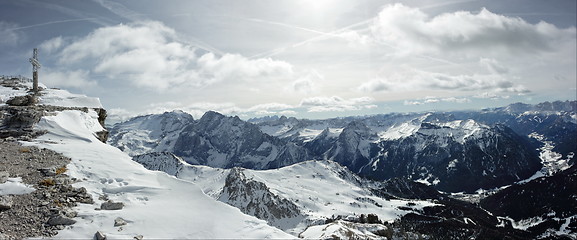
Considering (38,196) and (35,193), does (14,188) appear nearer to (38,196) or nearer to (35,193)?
(35,193)

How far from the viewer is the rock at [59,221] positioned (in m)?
21.0

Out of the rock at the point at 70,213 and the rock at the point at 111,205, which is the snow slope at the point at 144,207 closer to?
the rock at the point at 70,213

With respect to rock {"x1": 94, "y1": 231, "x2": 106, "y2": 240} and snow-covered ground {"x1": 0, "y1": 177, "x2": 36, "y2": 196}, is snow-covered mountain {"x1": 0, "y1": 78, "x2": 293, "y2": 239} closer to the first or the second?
rock {"x1": 94, "y1": 231, "x2": 106, "y2": 240}

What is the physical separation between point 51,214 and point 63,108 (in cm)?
3986

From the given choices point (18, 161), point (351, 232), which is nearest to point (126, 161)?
point (18, 161)

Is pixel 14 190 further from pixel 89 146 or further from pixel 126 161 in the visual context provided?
pixel 89 146

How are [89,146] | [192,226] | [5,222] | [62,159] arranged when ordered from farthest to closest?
[89,146]
[62,159]
[192,226]
[5,222]

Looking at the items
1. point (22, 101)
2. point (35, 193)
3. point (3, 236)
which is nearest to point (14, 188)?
point (35, 193)

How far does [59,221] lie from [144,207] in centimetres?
564

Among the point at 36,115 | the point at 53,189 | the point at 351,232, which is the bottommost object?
the point at 351,232

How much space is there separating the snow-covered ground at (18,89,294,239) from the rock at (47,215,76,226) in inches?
21.4

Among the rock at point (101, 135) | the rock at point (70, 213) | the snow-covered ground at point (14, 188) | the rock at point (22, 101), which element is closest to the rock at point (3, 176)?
the snow-covered ground at point (14, 188)

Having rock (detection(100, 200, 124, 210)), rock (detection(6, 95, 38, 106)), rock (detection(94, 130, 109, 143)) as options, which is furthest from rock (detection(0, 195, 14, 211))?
rock (detection(6, 95, 38, 106))

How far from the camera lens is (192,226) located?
77.2 ft
